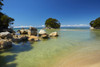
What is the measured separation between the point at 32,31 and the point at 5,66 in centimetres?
1207

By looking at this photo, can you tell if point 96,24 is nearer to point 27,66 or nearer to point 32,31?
point 32,31

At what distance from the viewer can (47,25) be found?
79562 mm

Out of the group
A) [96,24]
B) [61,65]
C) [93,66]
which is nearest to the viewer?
[93,66]

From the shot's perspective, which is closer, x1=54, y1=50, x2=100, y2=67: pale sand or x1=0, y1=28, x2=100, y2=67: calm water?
x1=54, y1=50, x2=100, y2=67: pale sand

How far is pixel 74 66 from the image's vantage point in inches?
125

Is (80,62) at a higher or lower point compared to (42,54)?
higher

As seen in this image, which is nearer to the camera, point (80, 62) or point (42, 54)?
point (80, 62)

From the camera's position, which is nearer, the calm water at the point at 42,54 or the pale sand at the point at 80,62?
the pale sand at the point at 80,62

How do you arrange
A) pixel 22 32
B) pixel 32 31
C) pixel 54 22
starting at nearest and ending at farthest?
pixel 32 31, pixel 22 32, pixel 54 22

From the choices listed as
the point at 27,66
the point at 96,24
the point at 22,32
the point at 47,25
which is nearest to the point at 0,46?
the point at 27,66

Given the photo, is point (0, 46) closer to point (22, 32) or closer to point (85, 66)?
point (85, 66)

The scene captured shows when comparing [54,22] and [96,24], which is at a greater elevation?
[54,22]

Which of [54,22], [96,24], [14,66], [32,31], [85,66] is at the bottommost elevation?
[14,66]

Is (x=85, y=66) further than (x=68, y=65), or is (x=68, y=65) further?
(x=68, y=65)
